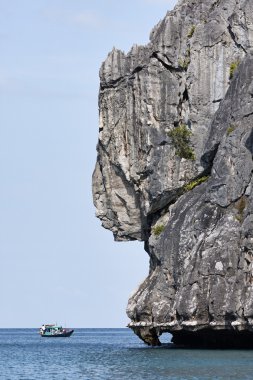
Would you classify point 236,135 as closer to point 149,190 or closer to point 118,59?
point 149,190

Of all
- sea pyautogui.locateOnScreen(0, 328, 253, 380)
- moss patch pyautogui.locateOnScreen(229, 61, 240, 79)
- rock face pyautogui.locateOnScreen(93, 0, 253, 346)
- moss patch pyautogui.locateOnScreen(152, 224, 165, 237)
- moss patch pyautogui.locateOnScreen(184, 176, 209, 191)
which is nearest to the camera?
sea pyautogui.locateOnScreen(0, 328, 253, 380)

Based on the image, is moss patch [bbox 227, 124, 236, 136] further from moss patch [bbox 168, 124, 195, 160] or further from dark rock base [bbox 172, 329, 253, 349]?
dark rock base [bbox 172, 329, 253, 349]

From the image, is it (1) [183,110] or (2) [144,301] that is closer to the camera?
(2) [144,301]

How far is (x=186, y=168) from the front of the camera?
7519cm

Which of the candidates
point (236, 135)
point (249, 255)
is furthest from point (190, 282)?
point (236, 135)

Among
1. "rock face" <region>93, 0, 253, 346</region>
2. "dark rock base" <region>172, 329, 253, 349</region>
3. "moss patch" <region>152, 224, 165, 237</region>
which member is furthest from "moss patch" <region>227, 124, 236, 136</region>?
"dark rock base" <region>172, 329, 253, 349</region>

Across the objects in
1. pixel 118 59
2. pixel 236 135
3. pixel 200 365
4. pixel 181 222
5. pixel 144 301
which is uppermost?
pixel 118 59

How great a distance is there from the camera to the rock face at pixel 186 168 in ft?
210

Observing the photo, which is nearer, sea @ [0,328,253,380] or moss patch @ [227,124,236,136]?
sea @ [0,328,253,380]

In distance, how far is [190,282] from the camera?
6525 centimetres

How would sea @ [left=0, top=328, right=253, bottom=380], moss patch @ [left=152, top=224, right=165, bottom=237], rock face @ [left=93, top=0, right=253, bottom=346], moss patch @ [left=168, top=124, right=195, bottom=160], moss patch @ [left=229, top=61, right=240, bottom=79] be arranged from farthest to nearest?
moss patch @ [left=152, top=224, right=165, bottom=237]
moss patch @ [left=168, top=124, right=195, bottom=160]
moss patch @ [left=229, top=61, right=240, bottom=79]
rock face @ [left=93, top=0, right=253, bottom=346]
sea @ [left=0, top=328, right=253, bottom=380]

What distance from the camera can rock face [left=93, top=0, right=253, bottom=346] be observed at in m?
64.1

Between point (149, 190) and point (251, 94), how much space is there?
37.8 ft

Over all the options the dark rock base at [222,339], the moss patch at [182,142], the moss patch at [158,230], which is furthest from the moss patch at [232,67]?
the dark rock base at [222,339]
